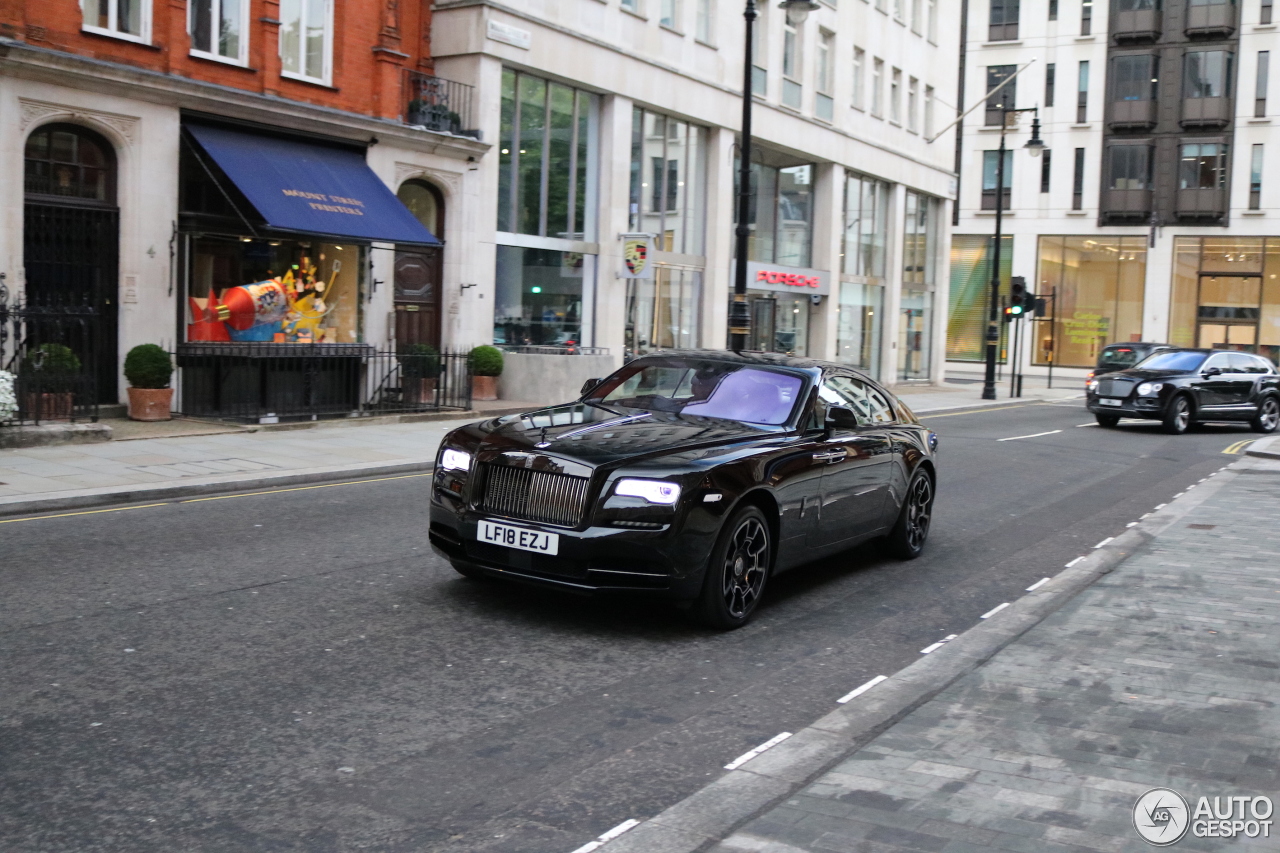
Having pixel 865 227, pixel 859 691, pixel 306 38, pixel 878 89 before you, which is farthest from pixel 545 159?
pixel 859 691

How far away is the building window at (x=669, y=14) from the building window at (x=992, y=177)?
3416 cm

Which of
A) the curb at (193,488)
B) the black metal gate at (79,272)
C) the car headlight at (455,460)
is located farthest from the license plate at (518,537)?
the black metal gate at (79,272)

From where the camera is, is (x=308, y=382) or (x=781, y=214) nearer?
(x=308, y=382)

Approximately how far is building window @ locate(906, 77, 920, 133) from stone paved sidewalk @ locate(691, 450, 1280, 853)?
37.2m

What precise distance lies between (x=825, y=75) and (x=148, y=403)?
25483 mm

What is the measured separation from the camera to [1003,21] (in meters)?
60.8

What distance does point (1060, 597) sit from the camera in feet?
26.0

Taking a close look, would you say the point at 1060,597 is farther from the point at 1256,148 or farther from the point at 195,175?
the point at 1256,148

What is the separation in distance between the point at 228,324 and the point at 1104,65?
50.7m

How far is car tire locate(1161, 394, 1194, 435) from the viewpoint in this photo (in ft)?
78.2

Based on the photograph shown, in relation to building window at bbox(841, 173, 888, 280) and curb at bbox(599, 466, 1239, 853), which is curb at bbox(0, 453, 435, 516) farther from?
building window at bbox(841, 173, 888, 280)

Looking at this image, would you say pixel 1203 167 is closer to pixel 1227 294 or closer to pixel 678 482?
pixel 1227 294

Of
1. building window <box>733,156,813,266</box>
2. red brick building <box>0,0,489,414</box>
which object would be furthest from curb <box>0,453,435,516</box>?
building window <box>733,156,813,266</box>

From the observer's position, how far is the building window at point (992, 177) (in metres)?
59.8
